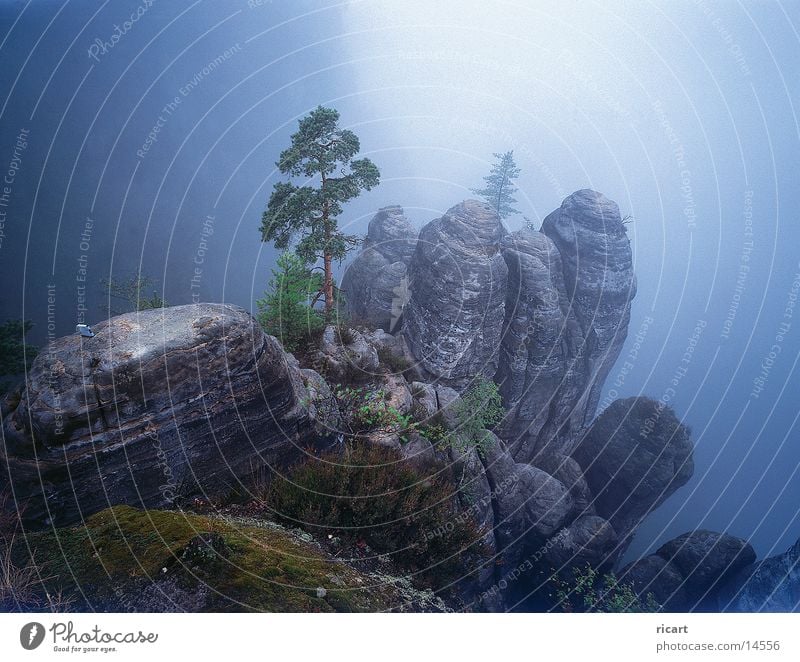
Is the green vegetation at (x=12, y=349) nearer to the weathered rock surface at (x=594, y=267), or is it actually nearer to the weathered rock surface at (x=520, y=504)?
the weathered rock surface at (x=520, y=504)

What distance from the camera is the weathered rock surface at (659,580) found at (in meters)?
16.5

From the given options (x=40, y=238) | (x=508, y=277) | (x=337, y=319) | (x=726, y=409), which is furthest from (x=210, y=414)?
(x=726, y=409)

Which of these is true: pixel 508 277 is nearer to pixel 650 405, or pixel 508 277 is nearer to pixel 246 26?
pixel 650 405

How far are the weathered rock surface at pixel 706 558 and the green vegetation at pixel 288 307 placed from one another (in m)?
20.7

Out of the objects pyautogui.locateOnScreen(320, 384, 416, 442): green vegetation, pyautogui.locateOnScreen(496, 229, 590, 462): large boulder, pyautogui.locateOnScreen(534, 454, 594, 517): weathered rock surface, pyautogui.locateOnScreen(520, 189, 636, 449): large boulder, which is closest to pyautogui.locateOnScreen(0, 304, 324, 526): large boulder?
pyautogui.locateOnScreen(320, 384, 416, 442): green vegetation

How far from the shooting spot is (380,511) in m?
5.28

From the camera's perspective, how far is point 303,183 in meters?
11.4

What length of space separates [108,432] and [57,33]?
3372 centimetres

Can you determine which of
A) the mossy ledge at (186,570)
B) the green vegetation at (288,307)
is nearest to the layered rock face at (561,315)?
the green vegetation at (288,307)

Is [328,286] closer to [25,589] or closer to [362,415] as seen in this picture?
[362,415]

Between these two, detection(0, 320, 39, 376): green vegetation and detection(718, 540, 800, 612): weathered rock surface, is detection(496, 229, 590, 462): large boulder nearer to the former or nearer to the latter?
detection(718, 540, 800, 612): weathered rock surface

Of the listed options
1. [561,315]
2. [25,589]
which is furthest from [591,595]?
[25,589]

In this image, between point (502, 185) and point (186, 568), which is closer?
point (186, 568)

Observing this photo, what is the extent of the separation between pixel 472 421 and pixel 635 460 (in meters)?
16.8
